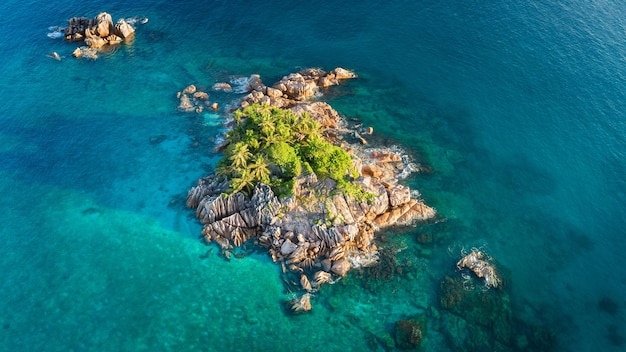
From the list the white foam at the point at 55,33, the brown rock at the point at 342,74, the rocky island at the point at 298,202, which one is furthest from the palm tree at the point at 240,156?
the white foam at the point at 55,33

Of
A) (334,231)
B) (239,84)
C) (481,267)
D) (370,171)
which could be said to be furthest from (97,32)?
(481,267)

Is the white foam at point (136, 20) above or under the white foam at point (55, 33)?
above

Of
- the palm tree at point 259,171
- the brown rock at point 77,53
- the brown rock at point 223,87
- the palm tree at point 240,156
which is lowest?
the brown rock at point 77,53

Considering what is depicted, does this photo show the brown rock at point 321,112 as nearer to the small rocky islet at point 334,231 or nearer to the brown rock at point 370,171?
the small rocky islet at point 334,231

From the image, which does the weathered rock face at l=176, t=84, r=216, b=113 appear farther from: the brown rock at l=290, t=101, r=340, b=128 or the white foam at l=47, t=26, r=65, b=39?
the white foam at l=47, t=26, r=65, b=39

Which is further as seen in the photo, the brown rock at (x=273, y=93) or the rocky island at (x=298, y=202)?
the brown rock at (x=273, y=93)
